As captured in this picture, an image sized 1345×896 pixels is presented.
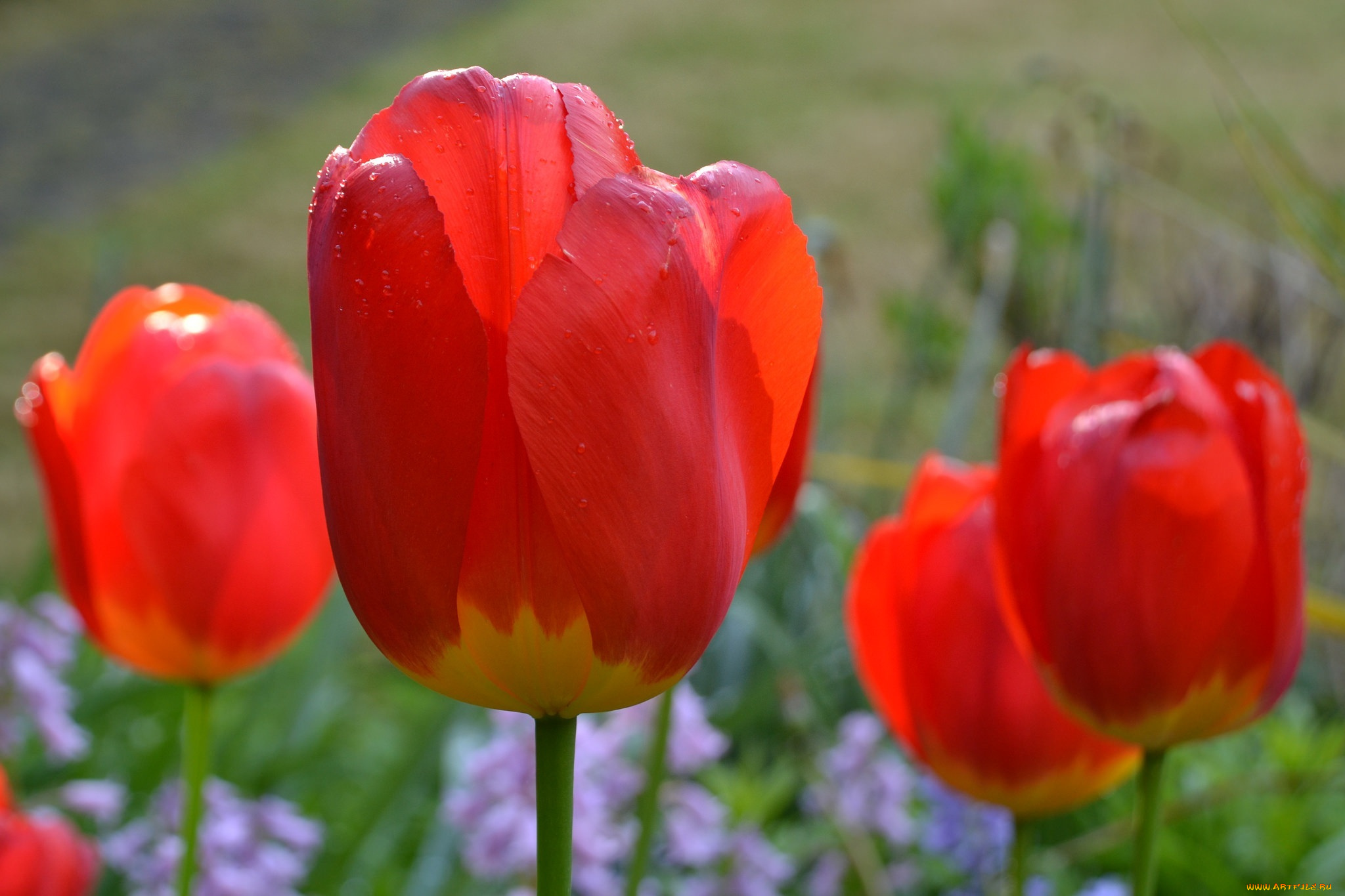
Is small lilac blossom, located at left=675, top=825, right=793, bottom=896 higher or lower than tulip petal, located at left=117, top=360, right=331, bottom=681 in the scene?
lower

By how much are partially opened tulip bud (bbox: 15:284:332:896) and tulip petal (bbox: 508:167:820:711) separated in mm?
279

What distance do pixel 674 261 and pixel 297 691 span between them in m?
1.29

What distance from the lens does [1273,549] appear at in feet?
1.44

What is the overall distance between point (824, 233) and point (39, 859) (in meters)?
0.83

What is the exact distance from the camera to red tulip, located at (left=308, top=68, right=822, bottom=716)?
0.93 feet

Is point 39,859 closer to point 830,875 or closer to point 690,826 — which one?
point 690,826

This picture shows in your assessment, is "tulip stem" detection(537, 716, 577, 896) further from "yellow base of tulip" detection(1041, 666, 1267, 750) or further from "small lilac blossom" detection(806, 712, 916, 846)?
"small lilac blossom" detection(806, 712, 916, 846)

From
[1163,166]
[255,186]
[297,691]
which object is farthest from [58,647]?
[255,186]

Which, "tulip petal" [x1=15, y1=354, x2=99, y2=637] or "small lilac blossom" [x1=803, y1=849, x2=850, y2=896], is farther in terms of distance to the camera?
"small lilac blossom" [x1=803, y1=849, x2=850, y2=896]

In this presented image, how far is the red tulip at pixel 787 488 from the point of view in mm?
536

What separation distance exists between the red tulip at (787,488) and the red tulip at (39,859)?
0.29 metres

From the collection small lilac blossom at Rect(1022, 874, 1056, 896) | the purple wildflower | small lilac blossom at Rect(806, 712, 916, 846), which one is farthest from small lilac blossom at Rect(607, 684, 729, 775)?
small lilac blossom at Rect(1022, 874, 1056, 896)

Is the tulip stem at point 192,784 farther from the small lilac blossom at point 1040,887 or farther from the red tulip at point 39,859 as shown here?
the small lilac blossom at point 1040,887

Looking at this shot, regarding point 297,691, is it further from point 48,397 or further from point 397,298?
point 397,298
